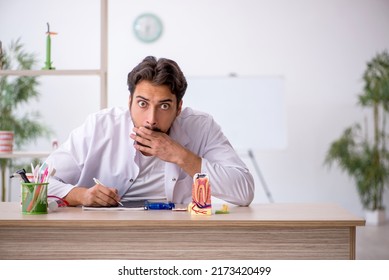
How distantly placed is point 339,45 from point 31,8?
327 centimetres

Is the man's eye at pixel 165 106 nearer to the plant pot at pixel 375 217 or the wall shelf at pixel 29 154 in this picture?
the wall shelf at pixel 29 154

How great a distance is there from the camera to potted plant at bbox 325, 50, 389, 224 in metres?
6.63

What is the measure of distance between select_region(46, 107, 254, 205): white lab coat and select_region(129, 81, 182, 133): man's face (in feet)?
0.62

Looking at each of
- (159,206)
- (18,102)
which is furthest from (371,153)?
(159,206)

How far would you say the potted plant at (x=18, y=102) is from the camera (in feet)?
20.7


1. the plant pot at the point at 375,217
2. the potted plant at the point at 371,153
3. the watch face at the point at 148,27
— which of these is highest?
the watch face at the point at 148,27

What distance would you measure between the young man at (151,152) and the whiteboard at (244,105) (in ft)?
13.1

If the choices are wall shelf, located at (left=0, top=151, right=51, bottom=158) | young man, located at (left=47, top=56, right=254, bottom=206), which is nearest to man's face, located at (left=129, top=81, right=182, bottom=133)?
young man, located at (left=47, top=56, right=254, bottom=206)

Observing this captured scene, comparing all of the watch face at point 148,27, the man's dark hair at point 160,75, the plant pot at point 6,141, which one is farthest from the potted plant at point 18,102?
the man's dark hair at point 160,75

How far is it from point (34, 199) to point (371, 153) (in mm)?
5209

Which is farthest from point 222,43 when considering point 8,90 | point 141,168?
point 141,168

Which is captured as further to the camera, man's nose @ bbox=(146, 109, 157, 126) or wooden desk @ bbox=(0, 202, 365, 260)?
man's nose @ bbox=(146, 109, 157, 126)

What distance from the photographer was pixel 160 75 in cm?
234

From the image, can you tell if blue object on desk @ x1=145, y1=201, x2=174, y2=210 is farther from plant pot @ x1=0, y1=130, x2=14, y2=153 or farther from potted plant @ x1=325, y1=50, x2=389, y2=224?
potted plant @ x1=325, y1=50, x2=389, y2=224
